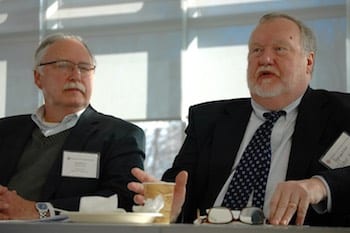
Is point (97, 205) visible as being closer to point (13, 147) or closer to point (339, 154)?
point (339, 154)

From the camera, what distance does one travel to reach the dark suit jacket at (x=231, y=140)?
2.01 meters

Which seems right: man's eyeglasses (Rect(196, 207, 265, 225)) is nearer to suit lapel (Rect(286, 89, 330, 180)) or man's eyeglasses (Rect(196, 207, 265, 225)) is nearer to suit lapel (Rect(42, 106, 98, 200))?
suit lapel (Rect(286, 89, 330, 180))

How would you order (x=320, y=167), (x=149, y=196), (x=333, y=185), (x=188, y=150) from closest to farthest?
(x=149, y=196)
(x=333, y=185)
(x=320, y=167)
(x=188, y=150)

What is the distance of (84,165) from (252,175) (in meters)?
0.85

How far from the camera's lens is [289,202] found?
4.43 feet

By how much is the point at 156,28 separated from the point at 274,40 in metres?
2.49

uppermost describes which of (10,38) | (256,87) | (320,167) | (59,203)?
(10,38)

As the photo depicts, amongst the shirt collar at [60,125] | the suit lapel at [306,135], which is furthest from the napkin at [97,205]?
the shirt collar at [60,125]

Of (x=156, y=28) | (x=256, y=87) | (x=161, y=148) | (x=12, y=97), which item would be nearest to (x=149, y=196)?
(x=256, y=87)

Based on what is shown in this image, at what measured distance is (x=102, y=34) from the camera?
192 inches

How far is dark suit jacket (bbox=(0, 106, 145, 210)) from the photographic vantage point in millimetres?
2531

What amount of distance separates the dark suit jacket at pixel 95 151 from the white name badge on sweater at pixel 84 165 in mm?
22

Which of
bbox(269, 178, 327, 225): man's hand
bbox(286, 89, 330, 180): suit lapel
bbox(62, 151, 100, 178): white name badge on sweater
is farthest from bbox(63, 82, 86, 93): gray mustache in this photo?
bbox(269, 178, 327, 225): man's hand

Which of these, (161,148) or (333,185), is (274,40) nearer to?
(333,185)
